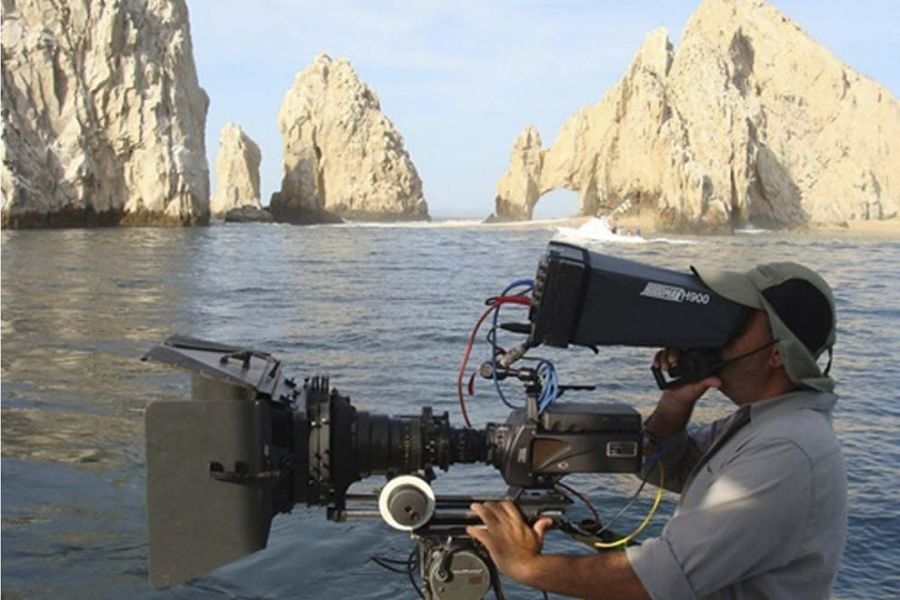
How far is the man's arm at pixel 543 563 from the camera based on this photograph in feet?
5.95

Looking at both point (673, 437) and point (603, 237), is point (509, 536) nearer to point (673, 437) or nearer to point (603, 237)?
point (673, 437)

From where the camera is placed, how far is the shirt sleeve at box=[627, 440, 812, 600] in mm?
1740

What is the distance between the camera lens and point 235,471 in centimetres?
185

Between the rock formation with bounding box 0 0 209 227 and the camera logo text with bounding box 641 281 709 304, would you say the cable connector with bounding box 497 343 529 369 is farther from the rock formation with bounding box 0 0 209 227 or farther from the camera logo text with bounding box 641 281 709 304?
the rock formation with bounding box 0 0 209 227

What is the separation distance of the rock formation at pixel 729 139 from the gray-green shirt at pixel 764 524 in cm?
5636

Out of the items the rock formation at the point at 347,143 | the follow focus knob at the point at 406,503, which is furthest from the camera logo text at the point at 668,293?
the rock formation at the point at 347,143

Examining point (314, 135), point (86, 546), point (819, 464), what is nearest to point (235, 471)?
point (819, 464)

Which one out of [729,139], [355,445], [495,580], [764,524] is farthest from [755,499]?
[729,139]

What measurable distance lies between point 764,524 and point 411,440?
2.49 feet

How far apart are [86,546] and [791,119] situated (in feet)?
274

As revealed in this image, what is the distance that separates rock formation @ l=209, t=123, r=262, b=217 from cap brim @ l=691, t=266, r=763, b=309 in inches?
2699

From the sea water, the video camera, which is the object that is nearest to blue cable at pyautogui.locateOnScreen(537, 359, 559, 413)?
the video camera

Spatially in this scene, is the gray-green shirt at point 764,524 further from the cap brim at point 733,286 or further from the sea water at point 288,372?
the sea water at point 288,372

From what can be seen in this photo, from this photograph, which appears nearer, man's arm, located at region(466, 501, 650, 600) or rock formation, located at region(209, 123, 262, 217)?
man's arm, located at region(466, 501, 650, 600)
